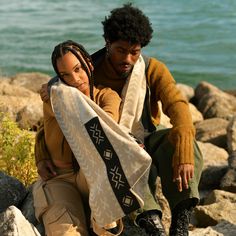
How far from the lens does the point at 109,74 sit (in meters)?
4.56

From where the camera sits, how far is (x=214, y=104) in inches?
476

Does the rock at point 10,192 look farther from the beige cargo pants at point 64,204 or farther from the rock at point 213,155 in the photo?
the rock at point 213,155

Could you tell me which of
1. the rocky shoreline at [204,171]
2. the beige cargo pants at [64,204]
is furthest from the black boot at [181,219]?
the beige cargo pants at [64,204]

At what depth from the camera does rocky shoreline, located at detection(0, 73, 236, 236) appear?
4.52 metres

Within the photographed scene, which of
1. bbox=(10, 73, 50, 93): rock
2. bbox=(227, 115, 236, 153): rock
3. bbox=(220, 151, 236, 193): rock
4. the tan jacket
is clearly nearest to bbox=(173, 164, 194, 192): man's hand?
the tan jacket

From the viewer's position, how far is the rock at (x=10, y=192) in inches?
189

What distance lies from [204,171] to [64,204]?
132 inches

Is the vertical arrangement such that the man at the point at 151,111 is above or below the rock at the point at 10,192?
above

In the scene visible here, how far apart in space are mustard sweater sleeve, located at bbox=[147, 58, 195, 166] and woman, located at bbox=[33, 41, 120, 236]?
0.32 metres

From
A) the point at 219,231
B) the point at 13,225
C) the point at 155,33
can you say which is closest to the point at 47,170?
the point at 13,225

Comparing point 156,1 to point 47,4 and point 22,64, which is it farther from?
point 22,64

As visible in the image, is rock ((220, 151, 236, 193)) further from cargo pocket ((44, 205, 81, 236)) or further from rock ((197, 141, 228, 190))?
cargo pocket ((44, 205, 81, 236))

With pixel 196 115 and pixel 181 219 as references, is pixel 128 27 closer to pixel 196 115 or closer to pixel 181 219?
pixel 181 219

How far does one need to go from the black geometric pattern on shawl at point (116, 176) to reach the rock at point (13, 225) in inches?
23.1
